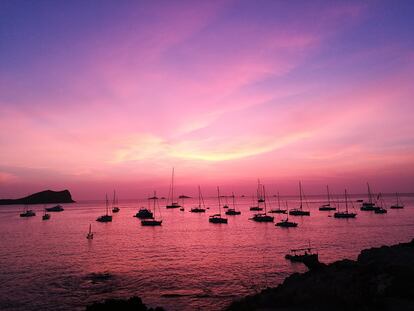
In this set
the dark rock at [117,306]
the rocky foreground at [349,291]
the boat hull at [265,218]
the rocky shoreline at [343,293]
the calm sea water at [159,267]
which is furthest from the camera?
the boat hull at [265,218]

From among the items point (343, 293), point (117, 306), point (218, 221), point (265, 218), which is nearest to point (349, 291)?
point (343, 293)

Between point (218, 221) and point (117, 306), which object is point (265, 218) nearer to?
point (218, 221)

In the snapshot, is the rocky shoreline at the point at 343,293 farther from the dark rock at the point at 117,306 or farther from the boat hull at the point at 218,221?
the boat hull at the point at 218,221

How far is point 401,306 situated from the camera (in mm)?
20484

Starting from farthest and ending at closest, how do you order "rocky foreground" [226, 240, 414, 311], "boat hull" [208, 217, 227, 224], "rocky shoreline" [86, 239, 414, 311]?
1. "boat hull" [208, 217, 227, 224]
2. "rocky foreground" [226, 240, 414, 311]
3. "rocky shoreline" [86, 239, 414, 311]

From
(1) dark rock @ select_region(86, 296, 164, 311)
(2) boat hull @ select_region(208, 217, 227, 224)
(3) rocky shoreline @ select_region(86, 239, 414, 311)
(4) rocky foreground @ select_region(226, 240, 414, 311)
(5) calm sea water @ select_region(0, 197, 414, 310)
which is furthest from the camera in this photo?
(2) boat hull @ select_region(208, 217, 227, 224)

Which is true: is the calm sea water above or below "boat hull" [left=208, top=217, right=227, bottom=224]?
below

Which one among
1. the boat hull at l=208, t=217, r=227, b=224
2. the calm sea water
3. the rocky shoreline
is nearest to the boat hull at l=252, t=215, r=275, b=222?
the boat hull at l=208, t=217, r=227, b=224

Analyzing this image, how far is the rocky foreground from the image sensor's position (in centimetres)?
2142

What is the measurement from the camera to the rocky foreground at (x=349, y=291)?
21.4m

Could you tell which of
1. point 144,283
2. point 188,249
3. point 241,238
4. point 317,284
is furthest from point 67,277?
point 241,238

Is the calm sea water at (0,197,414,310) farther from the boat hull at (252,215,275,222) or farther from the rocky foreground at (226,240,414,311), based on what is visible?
the boat hull at (252,215,275,222)

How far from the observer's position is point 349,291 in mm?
22188

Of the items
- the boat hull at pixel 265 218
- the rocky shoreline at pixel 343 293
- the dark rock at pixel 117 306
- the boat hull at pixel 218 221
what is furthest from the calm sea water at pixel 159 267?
the boat hull at pixel 265 218
